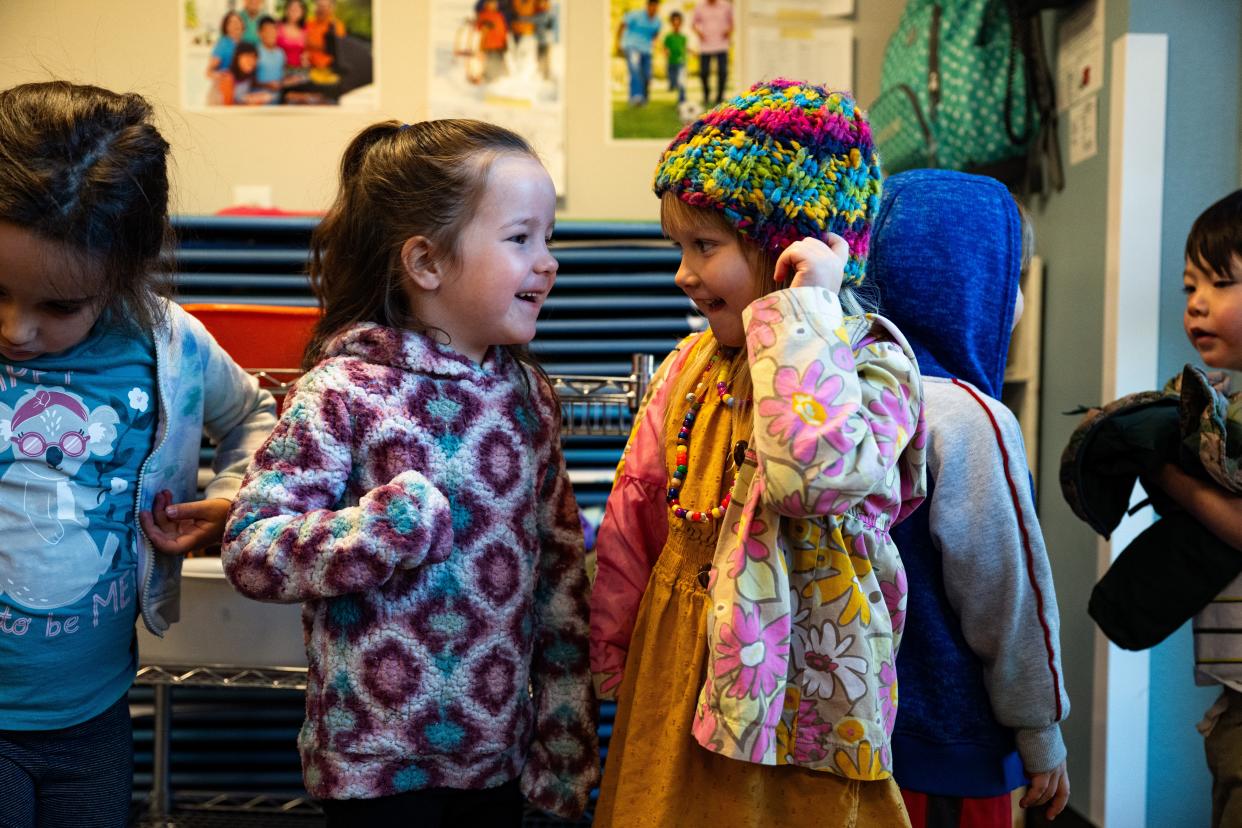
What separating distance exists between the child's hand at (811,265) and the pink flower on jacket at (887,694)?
321mm

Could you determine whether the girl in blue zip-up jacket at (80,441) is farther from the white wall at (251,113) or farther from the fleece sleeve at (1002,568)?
the white wall at (251,113)

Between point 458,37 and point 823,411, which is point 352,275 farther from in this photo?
point 458,37

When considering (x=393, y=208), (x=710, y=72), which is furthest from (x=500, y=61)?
(x=393, y=208)

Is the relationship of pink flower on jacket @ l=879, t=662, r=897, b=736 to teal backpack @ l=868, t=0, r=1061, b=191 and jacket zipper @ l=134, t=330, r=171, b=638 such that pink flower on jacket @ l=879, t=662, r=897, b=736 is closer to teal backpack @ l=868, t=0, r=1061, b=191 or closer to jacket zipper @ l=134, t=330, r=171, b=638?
jacket zipper @ l=134, t=330, r=171, b=638

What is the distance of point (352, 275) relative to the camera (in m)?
1.04

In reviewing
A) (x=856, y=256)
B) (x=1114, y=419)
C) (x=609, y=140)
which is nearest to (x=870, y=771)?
(x=856, y=256)

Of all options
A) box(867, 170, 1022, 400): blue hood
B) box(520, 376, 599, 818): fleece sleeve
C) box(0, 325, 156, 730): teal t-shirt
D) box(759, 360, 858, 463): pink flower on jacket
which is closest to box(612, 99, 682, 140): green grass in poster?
box(867, 170, 1022, 400): blue hood

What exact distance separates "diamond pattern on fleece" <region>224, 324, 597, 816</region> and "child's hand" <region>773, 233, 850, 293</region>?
1.02ft

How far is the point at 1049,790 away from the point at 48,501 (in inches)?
38.9

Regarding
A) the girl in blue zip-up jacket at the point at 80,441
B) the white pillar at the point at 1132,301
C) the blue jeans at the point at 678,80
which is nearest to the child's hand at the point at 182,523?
the girl in blue zip-up jacket at the point at 80,441

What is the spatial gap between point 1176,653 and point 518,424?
1142 mm

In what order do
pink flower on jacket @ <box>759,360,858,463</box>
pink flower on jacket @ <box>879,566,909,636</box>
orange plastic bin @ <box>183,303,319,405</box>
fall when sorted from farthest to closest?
orange plastic bin @ <box>183,303,319,405</box> < pink flower on jacket @ <box>879,566,909,636</box> < pink flower on jacket @ <box>759,360,858,463</box>

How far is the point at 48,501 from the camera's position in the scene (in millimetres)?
975

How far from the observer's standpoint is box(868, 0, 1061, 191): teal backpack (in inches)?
71.8
